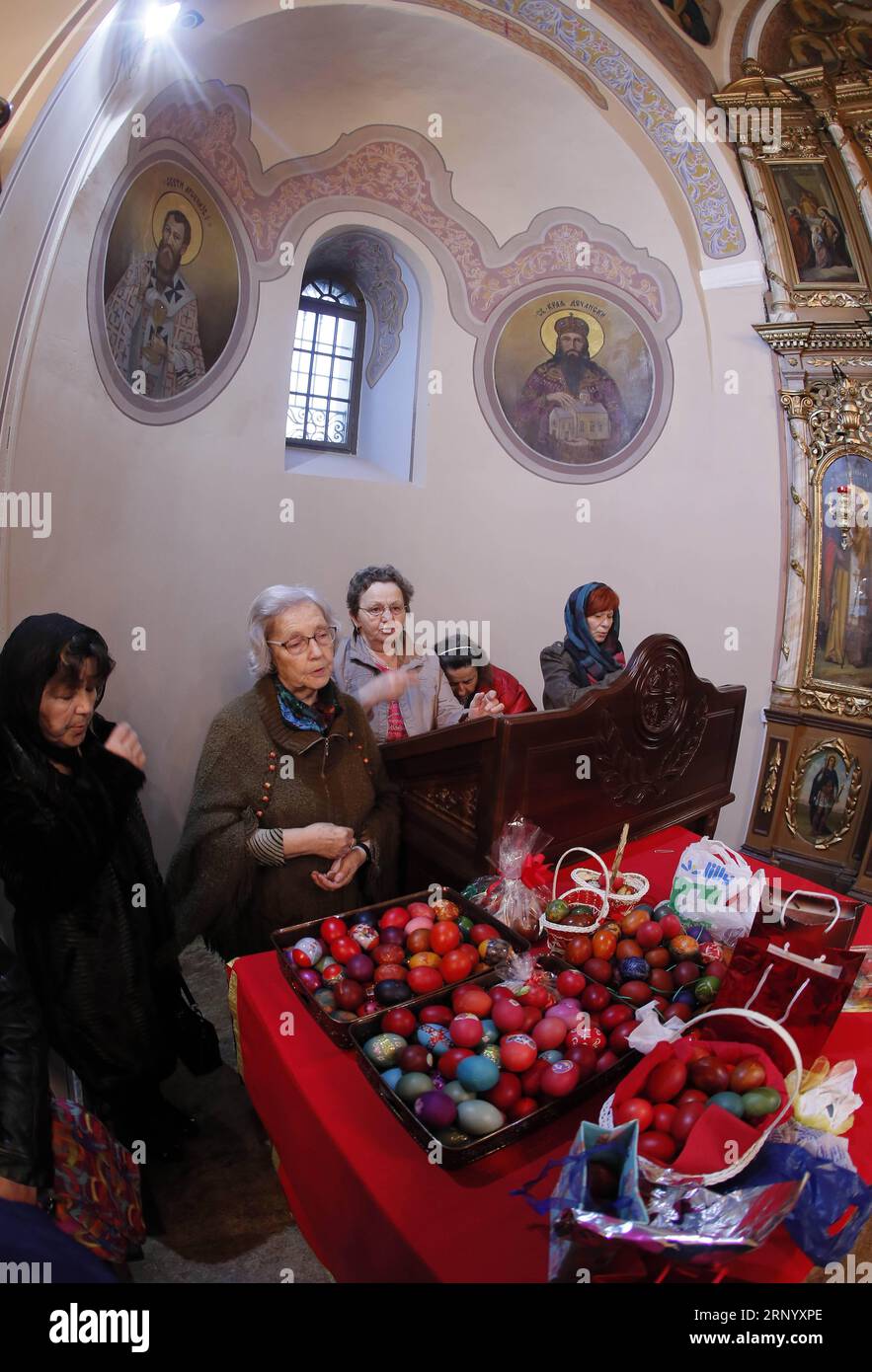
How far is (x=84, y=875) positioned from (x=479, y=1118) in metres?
1.42

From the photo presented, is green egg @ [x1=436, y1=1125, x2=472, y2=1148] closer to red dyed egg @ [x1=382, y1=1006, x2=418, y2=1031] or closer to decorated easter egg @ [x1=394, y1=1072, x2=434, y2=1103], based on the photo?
decorated easter egg @ [x1=394, y1=1072, x2=434, y2=1103]

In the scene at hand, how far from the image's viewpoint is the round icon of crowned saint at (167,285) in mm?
3965

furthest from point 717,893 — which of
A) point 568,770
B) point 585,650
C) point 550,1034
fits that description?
point 585,650

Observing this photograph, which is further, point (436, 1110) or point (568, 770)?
point (568, 770)

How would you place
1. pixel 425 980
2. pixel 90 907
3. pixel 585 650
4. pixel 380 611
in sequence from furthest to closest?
pixel 585 650 < pixel 380 611 < pixel 90 907 < pixel 425 980

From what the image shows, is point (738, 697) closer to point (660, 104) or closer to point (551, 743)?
point (551, 743)

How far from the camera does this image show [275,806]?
2.78m

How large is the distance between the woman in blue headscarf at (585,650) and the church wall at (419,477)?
2384mm

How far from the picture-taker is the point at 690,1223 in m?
1.12

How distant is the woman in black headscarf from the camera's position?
2146 mm

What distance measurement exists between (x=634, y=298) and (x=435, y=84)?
2.26m

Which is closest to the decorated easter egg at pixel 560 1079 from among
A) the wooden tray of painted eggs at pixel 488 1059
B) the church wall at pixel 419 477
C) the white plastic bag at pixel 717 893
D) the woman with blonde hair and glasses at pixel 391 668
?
the wooden tray of painted eggs at pixel 488 1059

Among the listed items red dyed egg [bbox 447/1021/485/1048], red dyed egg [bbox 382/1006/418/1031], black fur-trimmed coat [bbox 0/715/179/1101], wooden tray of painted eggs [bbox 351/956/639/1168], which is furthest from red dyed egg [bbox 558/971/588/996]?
black fur-trimmed coat [bbox 0/715/179/1101]

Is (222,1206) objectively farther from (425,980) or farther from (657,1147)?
(657,1147)
